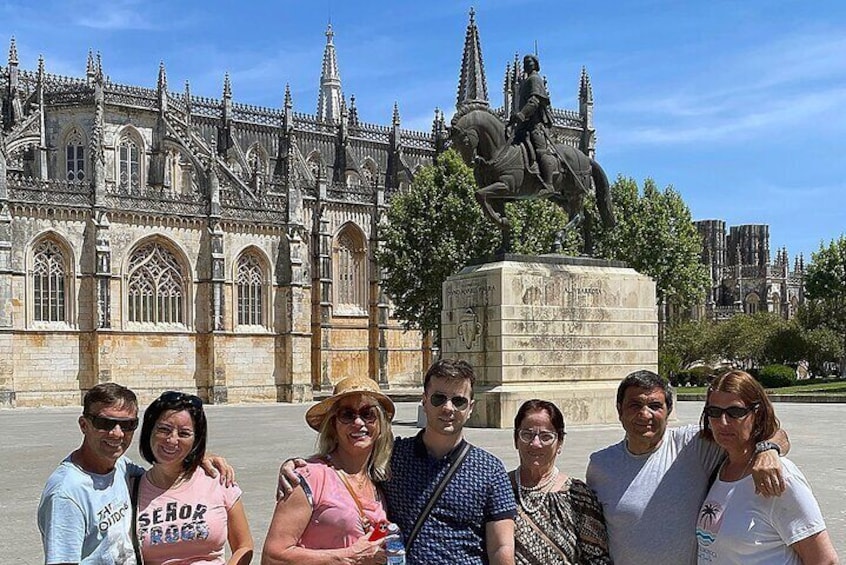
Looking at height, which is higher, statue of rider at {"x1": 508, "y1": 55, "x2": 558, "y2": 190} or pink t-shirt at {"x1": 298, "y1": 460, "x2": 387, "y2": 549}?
statue of rider at {"x1": 508, "y1": 55, "x2": 558, "y2": 190}

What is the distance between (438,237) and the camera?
1834 inches

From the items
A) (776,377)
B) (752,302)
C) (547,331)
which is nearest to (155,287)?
(547,331)

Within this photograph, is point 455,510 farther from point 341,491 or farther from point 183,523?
point 183,523

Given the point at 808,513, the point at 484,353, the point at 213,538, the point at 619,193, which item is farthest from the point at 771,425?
the point at 619,193

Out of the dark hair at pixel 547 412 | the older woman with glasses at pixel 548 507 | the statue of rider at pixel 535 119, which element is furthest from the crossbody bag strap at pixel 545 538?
the statue of rider at pixel 535 119

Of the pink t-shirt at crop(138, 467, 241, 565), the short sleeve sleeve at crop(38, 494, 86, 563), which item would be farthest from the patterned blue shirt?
the short sleeve sleeve at crop(38, 494, 86, 563)

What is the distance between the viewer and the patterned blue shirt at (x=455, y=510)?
14.9 ft

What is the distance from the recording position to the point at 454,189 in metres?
47.7

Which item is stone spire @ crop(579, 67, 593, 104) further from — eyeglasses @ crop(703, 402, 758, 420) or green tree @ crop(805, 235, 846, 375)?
eyeglasses @ crop(703, 402, 758, 420)

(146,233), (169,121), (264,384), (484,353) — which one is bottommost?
(264,384)

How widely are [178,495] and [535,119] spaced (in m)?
17.3

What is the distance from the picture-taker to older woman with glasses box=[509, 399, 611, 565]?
4.64 m

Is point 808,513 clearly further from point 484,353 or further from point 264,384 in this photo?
point 264,384

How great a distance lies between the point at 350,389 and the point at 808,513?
6.43 feet
